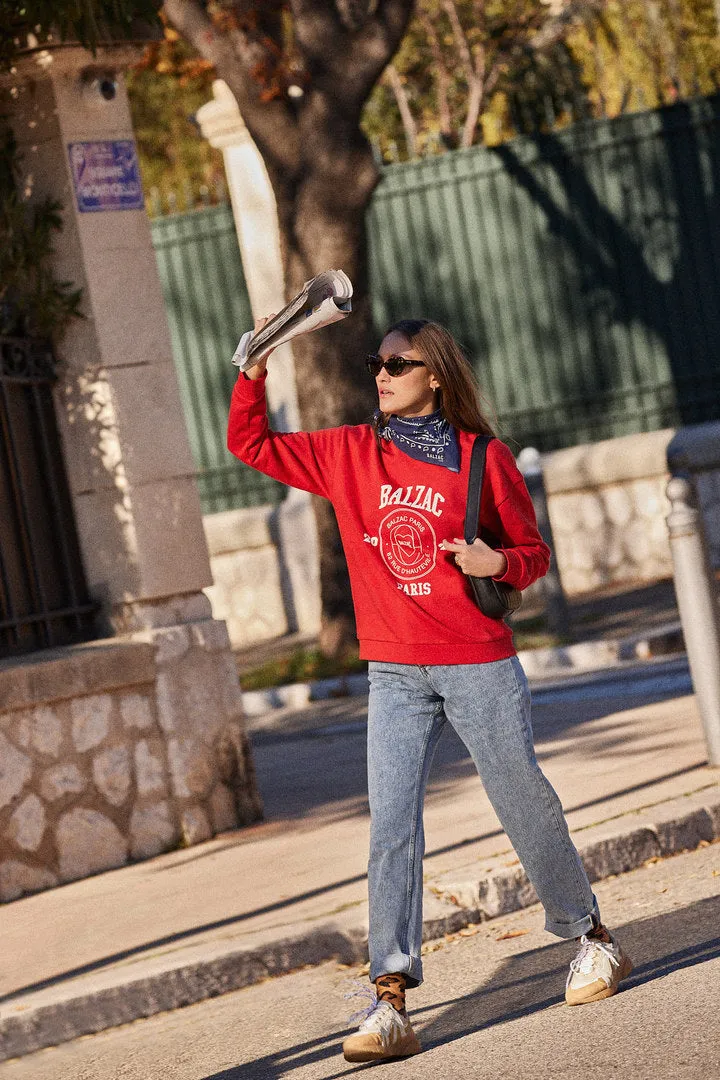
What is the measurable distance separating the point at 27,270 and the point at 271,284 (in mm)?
7593

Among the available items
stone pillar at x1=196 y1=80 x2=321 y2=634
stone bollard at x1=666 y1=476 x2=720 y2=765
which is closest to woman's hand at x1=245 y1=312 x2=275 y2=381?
stone bollard at x1=666 y1=476 x2=720 y2=765

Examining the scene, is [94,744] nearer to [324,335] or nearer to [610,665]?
[610,665]

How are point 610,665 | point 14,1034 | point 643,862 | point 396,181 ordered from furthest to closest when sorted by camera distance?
1. point 396,181
2. point 610,665
3. point 643,862
4. point 14,1034

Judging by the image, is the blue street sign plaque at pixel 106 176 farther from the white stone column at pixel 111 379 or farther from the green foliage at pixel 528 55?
the green foliage at pixel 528 55

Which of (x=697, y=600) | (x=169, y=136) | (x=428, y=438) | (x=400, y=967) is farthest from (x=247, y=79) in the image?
(x=169, y=136)

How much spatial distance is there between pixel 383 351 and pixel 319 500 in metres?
7.81

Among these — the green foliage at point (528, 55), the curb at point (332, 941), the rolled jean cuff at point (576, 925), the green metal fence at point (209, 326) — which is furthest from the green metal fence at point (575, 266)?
the rolled jean cuff at point (576, 925)

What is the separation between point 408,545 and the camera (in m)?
4.43

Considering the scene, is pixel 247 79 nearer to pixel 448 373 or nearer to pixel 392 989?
pixel 448 373

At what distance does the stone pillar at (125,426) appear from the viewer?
24.2ft

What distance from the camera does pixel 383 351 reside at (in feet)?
15.0

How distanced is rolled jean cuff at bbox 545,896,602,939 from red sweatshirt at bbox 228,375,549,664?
2.43 ft

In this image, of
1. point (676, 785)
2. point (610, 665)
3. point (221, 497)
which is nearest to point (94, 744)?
point (676, 785)

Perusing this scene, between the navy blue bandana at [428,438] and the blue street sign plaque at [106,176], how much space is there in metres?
3.32
